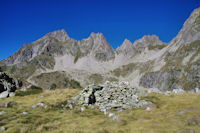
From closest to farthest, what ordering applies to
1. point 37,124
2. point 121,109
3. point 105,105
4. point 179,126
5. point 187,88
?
point 179,126
point 37,124
point 121,109
point 105,105
point 187,88

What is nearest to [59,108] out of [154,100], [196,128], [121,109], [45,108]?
[45,108]

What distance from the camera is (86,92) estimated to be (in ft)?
108

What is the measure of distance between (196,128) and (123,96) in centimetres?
1760

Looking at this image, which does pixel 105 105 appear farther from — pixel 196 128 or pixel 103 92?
pixel 196 128

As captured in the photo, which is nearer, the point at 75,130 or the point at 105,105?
the point at 75,130

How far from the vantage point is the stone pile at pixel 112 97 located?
93.4 ft

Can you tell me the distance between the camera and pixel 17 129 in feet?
48.3

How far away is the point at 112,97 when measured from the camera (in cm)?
3055

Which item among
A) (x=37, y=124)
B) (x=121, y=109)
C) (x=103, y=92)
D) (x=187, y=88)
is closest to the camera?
(x=37, y=124)

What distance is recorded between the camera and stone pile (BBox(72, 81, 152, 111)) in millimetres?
28469

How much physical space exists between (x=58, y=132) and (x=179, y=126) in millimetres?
13219

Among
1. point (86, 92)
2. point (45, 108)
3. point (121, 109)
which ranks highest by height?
point (86, 92)

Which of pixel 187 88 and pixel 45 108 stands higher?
pixel 45 108

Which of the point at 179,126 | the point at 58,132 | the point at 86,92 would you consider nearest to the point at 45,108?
the point at 86,92
